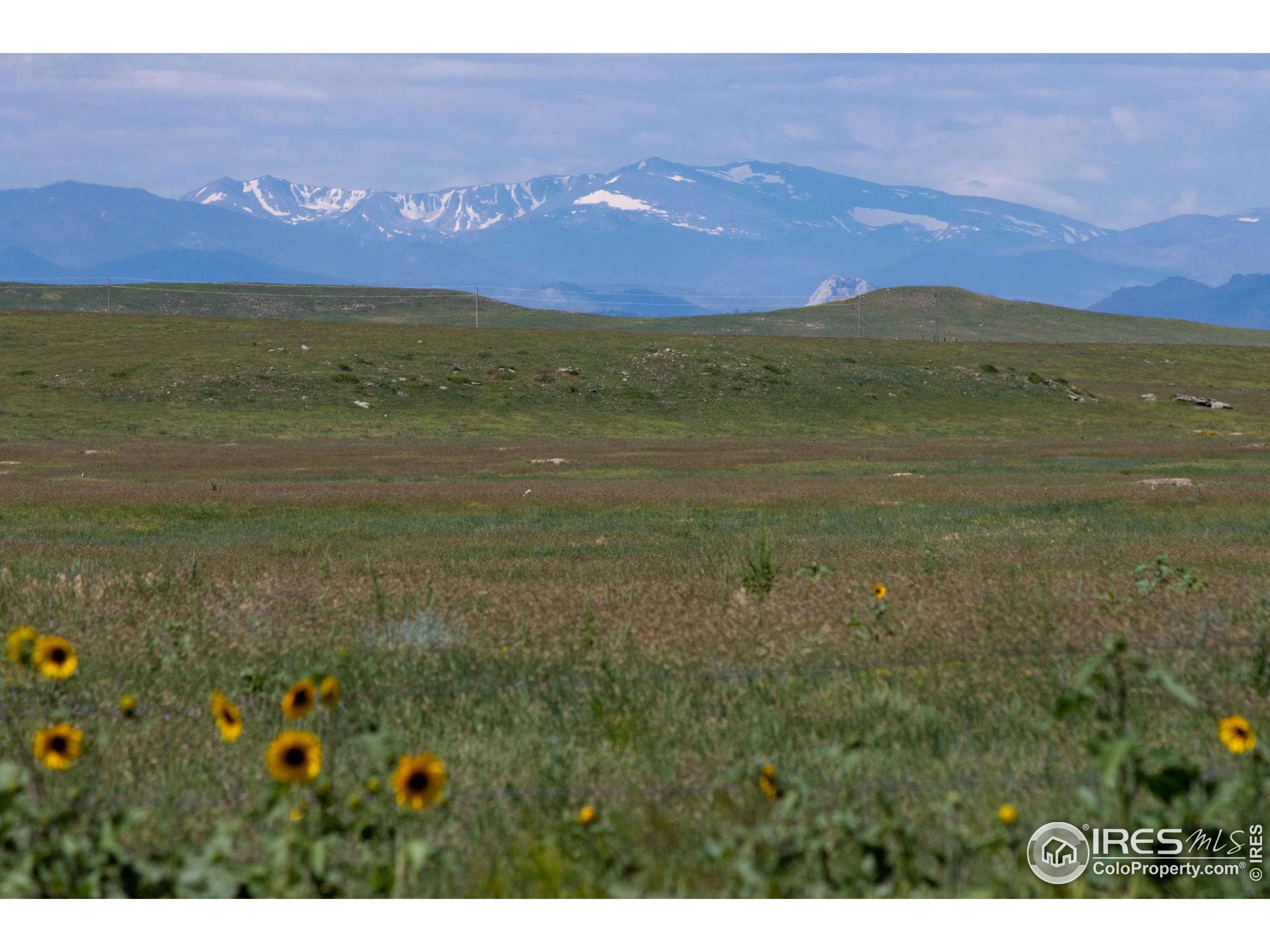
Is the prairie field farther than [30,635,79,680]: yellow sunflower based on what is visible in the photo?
No

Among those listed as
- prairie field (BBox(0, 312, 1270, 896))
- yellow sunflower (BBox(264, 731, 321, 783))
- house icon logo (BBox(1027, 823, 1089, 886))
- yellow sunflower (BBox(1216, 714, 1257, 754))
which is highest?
yellow sunflower (BBox(1216, 714, 1257, 754))

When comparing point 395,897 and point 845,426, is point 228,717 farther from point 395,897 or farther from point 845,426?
point 845,426

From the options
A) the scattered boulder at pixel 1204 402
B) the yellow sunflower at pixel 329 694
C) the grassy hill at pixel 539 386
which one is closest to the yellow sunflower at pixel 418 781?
the yellow sunflower at pixel 329 694

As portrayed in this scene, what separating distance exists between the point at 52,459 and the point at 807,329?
155502mm

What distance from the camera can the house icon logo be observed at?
5141 mm

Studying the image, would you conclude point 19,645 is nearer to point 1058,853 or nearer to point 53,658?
point 53,658

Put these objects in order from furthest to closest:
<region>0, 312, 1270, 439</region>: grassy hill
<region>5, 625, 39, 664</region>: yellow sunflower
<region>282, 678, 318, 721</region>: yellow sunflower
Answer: <region>0, 312, 1270, 439</region>: grassy hill, <region>5, 625, 39, 664</region>: yellow sunflower, <region>282, 678, 318, 721</region>: yellow sunflower

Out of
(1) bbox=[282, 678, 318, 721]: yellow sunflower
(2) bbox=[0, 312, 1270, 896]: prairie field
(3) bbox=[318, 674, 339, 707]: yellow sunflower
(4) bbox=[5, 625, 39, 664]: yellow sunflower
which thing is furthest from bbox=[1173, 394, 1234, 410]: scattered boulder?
(4) bbox=[5, 625, 39, 664]: yellow sunflower

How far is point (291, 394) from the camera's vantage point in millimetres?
84875

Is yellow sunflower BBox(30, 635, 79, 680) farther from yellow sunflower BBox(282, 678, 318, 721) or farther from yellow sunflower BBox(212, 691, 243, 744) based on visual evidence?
yellow sunflower BBox(282, 678, 318, 721)

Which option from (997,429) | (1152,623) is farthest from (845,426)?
(1152,623)

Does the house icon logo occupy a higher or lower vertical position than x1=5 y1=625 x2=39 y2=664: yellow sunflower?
lower

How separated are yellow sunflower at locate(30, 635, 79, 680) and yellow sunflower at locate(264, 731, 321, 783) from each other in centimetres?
169

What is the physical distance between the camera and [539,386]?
93.1m
